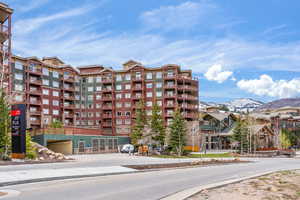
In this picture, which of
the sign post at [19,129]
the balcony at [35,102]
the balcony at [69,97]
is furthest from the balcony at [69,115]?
the sign post at [19,129]

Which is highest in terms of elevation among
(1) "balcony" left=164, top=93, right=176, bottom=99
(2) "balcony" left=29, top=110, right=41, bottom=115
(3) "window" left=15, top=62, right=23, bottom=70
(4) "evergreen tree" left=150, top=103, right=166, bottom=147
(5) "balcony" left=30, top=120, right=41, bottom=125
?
(3) "window" left=15, top=62, right=23, bottom=70

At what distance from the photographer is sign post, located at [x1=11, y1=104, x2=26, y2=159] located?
2936 cm

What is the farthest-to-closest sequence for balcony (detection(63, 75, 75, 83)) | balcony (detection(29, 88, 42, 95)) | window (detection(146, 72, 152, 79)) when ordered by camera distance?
1. balcony (detection(63, 75, 75, 83))
2. window (detection(146, 72, 152, 79))
3. balcony (detection(29, 88, 42, 95))

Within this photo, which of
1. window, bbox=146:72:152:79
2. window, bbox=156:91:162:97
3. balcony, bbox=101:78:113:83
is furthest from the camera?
balcony, bbox=101:78:113:83

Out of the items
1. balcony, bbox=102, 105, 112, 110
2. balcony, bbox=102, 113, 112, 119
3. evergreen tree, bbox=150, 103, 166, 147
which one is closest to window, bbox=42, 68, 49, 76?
balcony, bbox=102, 105, 112, 110

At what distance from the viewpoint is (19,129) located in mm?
29406

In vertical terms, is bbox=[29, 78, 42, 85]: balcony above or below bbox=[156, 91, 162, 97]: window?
above

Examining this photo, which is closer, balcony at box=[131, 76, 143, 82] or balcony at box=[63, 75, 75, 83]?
balcony at box=[131, 76, 143, 82]

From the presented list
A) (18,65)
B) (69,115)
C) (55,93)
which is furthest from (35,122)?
(18,65)

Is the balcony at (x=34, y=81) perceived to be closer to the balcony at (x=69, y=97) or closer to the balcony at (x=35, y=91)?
the balcony at (x=35, y=91)

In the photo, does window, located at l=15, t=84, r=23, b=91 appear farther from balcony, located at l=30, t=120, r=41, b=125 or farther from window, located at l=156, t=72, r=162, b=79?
window, located at l=156, t=72, r=162, b=79

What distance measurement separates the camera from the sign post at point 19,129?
2936cm

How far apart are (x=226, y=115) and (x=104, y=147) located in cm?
3715

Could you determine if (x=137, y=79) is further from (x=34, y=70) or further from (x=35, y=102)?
(x=35, y=102)
